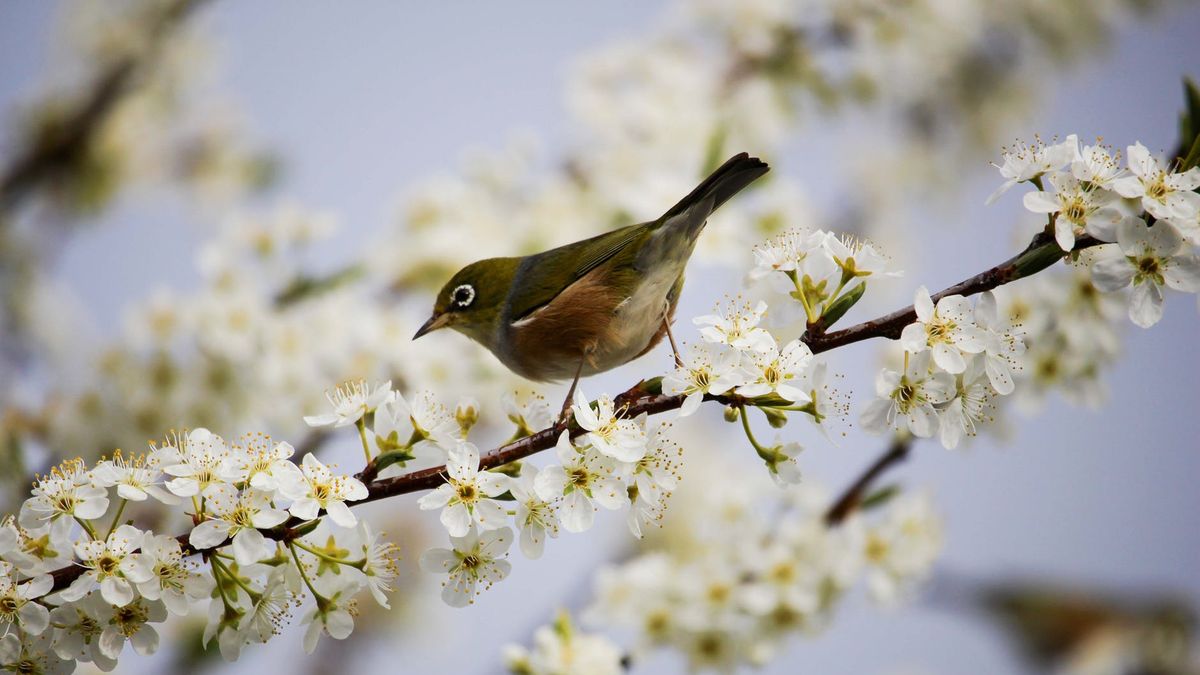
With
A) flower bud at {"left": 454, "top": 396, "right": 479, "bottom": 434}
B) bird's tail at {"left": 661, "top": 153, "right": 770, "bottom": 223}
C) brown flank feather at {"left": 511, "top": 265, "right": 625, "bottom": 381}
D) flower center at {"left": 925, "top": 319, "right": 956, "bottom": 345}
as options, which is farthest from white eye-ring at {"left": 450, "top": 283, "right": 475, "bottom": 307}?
flower center at {"left": 925, "top": 319, "right": 956, "bottom": 345}

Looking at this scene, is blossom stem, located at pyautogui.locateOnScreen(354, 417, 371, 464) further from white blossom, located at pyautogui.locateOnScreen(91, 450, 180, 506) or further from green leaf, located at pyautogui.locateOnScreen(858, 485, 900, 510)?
green leaf, located at pyautogui.locateOnScreen(858, 485, 900, 510)

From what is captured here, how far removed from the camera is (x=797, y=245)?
203cm

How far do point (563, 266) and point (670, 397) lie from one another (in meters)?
1.12

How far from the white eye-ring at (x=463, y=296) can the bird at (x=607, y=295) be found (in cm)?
22

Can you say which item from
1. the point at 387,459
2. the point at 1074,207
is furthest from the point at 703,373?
the point at 1074,207

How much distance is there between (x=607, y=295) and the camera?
2.68m

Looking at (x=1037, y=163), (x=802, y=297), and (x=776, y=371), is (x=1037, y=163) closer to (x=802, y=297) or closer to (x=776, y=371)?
(x=802, y=297)

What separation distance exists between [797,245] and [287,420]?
2710mm

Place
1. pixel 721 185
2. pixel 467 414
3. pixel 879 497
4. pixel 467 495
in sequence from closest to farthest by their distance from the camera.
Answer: pixel 467 495 < pixel 467 414 < pixel 721 185 < pixel 879 497

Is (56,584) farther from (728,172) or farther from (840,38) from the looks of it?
(840,38)

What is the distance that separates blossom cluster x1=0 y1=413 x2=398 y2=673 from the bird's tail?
47.0 inches

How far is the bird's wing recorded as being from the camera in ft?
9.01

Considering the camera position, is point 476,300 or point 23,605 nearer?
point 23,605

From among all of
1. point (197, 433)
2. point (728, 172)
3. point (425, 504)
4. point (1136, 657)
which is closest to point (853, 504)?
point (728, 172)
